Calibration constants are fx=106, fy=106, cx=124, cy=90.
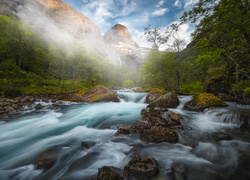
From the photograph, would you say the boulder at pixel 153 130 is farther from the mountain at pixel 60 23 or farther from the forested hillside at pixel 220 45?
the mountain at pixel 60 23

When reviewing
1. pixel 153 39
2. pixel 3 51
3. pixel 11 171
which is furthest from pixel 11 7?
pixel 11 171

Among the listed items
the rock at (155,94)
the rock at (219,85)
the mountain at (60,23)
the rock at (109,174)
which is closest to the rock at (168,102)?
the rock at (155,94)

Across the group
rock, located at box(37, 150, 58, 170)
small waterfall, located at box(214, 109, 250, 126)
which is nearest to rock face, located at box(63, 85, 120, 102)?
rock, located at box(37, 150, 58, 170)

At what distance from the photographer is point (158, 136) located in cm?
479

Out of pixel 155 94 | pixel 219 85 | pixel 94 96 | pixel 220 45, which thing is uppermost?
pixel 220 45

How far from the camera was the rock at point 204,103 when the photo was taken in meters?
8.86

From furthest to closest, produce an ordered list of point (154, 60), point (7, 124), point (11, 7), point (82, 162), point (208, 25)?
point (11, 7) < point (154, 60) < point (7, 124) < point (208, 25) < point (82, 162)

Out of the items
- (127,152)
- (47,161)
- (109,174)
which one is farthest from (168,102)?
(47,161)

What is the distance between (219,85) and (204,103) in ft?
19.8

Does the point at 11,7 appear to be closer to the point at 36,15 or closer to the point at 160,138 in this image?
the point at 36,15

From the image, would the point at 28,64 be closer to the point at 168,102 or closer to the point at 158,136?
the point at 168,102

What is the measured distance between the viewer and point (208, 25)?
17.0ft

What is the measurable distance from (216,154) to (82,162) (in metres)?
4.99

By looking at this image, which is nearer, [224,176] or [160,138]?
[224,176]
